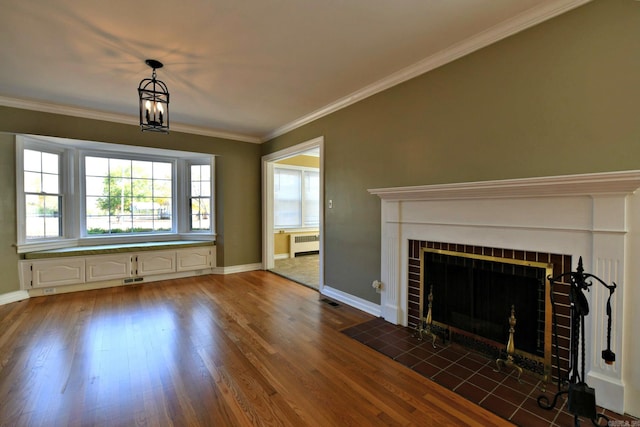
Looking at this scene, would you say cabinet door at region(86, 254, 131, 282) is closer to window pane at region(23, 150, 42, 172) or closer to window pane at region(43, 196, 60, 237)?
window pane at region(43, 196, 60, 237)

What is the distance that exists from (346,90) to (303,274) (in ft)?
10.8

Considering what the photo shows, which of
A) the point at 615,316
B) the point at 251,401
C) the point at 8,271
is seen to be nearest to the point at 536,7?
the point at 615,316

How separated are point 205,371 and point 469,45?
135 inches

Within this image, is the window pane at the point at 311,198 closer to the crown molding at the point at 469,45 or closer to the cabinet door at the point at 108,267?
the crown molding at the point at 469,45

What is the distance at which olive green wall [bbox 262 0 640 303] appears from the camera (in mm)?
1773

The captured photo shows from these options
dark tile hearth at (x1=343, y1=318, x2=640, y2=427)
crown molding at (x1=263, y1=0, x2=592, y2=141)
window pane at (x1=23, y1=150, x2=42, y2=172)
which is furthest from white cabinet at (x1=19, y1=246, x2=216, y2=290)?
crown molding at (x1=263, y1=0, x2=592, y2=141)

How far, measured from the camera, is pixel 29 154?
398 cm

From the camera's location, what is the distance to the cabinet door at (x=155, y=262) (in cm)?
470

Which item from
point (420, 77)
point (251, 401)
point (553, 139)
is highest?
point (420, 77)

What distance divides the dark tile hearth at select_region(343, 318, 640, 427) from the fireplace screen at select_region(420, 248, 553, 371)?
210 mm

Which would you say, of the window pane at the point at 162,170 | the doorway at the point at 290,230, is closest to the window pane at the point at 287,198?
the doorway at the point at 290,230

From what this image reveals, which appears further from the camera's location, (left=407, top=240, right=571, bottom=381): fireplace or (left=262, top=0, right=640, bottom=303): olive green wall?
(left=407, top=240, right=571, bottom=381): fireplace

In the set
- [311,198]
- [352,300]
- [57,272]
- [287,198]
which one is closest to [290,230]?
[287,198]

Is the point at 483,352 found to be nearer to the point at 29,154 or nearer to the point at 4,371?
the point at 4,371
